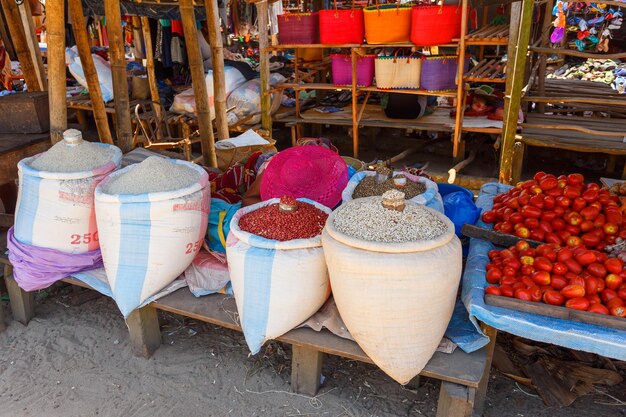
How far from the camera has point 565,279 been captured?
2070 millimetres

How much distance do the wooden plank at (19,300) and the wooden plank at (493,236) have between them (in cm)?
269

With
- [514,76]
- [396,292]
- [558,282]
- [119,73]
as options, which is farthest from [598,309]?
[119,73]

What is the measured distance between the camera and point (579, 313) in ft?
6.39

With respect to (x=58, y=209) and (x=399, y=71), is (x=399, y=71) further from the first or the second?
(x=58, y=209)

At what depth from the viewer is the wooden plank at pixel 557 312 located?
190 cm

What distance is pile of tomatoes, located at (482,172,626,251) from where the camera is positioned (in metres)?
2.42

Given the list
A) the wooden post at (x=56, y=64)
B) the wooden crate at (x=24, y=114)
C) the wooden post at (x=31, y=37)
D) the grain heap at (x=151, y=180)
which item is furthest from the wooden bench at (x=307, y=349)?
the wooden post at (x=31, y=37)

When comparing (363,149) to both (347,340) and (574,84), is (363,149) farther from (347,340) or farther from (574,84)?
(347,340)

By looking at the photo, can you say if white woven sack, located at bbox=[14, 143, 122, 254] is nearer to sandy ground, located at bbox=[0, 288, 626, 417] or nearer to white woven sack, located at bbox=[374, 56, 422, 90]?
sandy ground, located at bbox=[0, 288, 626, 417]

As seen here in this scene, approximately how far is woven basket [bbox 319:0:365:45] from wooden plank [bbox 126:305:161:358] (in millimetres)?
3525

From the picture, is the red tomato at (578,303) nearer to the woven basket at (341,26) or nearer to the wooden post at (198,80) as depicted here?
the wooden post at (198,80)

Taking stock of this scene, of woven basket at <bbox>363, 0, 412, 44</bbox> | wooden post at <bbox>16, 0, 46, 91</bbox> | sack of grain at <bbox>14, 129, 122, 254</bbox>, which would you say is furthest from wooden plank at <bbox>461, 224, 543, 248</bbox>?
wooden post at <bbox>16, 0, 46, 91</bbox>

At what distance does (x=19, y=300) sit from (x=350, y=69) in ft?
12.8

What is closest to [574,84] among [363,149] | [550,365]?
[363,149]
